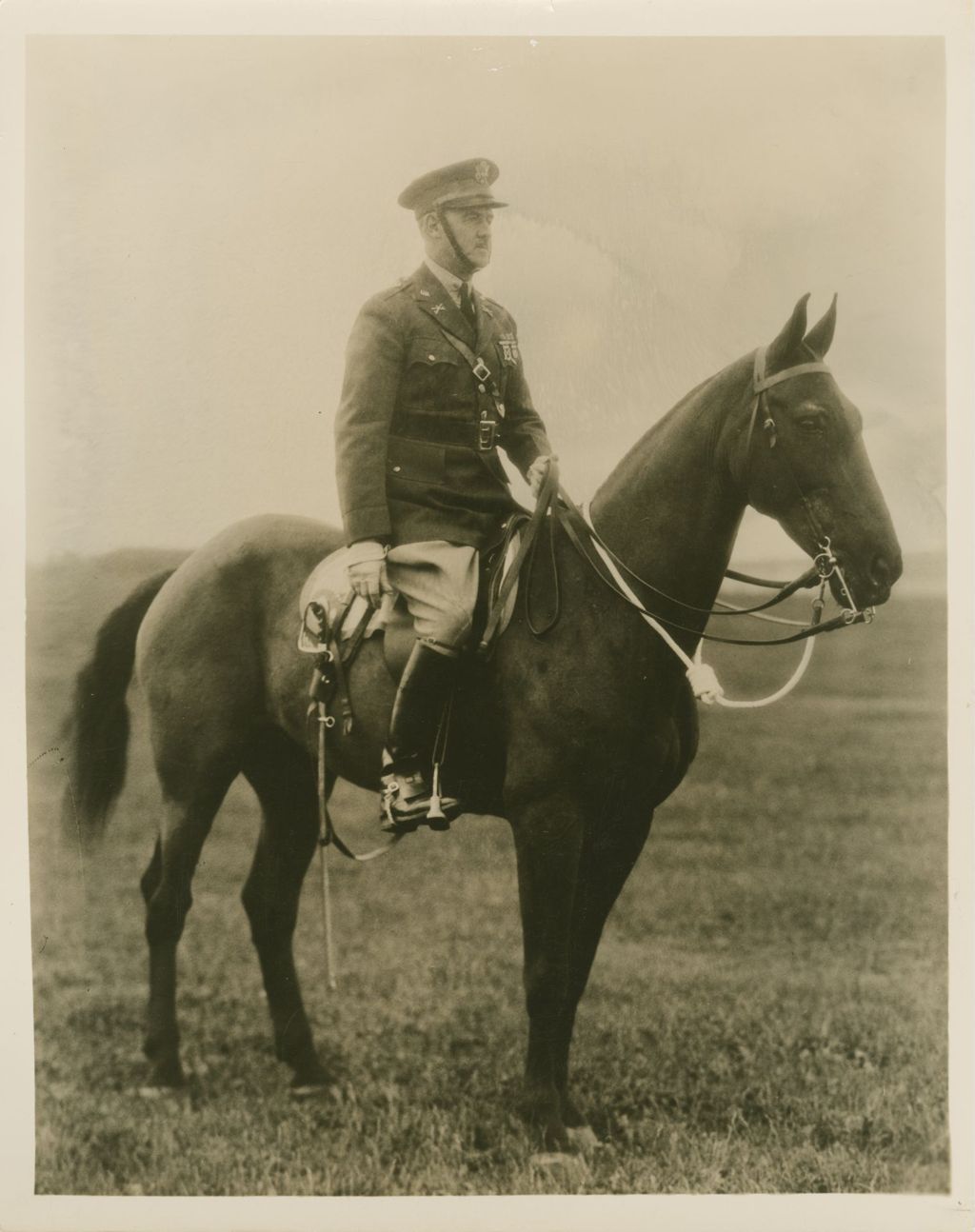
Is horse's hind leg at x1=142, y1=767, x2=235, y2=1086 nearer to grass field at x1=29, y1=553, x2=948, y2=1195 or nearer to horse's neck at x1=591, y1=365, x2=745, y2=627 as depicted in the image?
grass field at x1=29, y1=553, x2=948, y2=1195

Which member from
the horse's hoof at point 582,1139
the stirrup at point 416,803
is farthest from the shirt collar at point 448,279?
the horse's hoof at point 582,1139

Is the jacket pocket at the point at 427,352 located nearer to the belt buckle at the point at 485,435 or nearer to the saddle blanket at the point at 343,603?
the belt buckle at the point at 485,435

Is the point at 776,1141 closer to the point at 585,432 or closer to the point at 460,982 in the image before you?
the point at 460,982

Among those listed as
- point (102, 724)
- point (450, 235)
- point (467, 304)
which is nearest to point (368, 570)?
point (467, 304)

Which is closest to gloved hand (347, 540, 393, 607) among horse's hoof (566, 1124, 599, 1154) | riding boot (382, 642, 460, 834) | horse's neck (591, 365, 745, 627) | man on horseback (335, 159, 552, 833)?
man on horseback (335, 159, 552, 833)

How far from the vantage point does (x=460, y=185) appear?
4.38 metres

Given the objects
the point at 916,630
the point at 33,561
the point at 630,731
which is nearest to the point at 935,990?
the point at 916,630

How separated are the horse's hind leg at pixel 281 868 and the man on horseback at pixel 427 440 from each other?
620mm

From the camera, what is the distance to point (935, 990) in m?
4.65

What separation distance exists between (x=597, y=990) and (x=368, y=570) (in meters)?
1.87

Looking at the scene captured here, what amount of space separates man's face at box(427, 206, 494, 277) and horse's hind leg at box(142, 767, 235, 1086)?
2.09 metres

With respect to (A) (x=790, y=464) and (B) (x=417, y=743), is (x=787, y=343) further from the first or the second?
(B) (x=417, y=743)

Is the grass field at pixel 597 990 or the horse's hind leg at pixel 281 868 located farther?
the horse's hind leg at pixel 281 868

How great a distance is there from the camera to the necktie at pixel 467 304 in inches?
174
